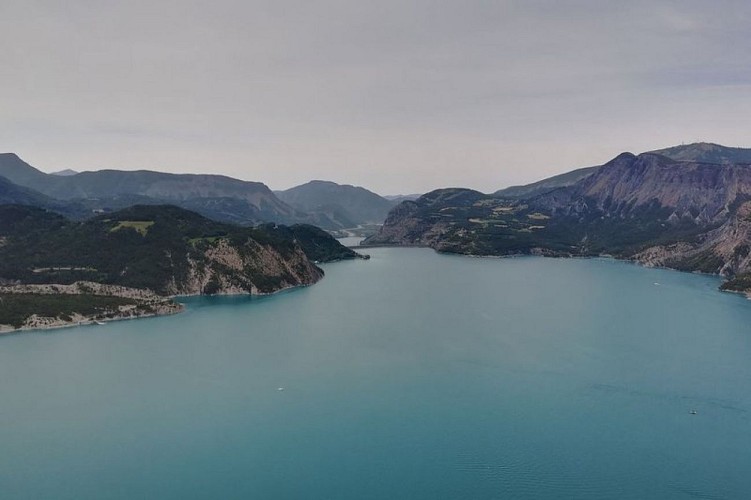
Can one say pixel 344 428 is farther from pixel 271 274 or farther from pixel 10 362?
pixel 271 274

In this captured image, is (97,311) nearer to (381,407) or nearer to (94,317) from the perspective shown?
(94,317)

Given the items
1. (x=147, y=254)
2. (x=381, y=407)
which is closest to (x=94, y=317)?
(x=147, y=254)

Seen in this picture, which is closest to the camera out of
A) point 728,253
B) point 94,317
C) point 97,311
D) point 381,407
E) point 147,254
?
point 381,407

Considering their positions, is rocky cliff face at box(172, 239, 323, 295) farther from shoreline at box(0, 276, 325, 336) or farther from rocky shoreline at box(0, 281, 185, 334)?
rocky shoreline at box(0, 281, 185, 334)

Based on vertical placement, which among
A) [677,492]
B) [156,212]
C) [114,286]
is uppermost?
[156,212]

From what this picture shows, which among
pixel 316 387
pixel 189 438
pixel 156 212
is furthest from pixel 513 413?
pixel 156 212
